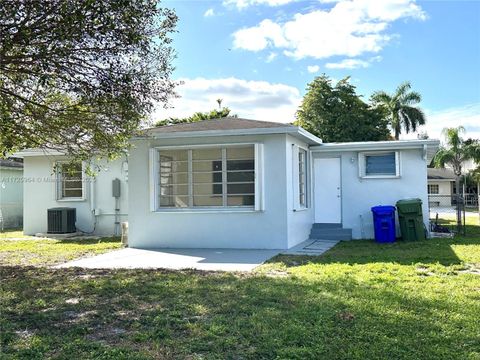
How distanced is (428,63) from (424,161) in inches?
118

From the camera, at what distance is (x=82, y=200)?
15.0m

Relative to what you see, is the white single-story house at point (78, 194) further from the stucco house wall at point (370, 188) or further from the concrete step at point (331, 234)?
the stucco house wall at point (370, 188)

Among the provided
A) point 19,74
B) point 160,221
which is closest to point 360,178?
point 160,221

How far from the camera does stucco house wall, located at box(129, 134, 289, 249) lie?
10.6 m

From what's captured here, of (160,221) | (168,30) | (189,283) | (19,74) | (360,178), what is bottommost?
(189,283)

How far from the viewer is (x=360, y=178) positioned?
13.1m

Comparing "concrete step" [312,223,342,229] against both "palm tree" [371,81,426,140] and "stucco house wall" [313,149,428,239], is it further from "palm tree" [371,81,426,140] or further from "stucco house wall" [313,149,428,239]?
"palm tree" [371,81,426,140]

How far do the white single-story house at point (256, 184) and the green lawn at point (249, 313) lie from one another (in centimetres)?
285

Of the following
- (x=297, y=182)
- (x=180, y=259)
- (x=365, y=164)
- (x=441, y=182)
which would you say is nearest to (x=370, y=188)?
(x=365, y=164)

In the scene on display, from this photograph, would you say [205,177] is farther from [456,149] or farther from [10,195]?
[456,149]

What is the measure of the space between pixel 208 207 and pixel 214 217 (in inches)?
13.3

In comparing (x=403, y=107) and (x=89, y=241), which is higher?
(x=403, y=107)

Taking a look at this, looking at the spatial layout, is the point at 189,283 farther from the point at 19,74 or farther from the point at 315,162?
the point at 315,162

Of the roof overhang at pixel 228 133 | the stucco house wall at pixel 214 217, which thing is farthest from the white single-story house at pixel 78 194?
the roof overhang at pixel 228 133
